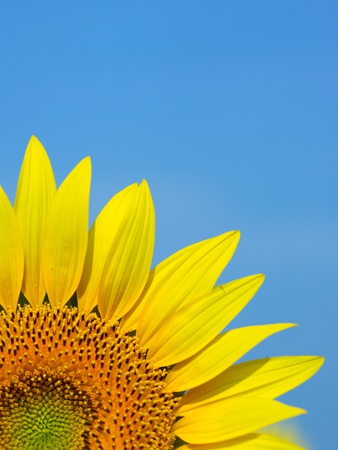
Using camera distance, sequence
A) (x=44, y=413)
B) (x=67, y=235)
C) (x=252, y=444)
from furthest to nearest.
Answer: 1. (x=67, y=235)
2. (x=44, y=413)
3. (x=252, y=444)

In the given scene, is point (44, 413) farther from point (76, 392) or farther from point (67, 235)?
point (67, 235)

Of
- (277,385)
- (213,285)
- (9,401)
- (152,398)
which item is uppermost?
(213,285)

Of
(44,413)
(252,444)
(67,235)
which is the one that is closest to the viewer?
(252,444)

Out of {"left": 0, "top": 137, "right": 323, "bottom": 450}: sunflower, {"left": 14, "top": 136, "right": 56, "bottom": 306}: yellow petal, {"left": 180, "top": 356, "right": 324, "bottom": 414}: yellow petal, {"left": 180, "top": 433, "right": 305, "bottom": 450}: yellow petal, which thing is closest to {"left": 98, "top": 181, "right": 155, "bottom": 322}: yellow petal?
{"left": 0, "top": 137, "right": 323, "bottom": 450}: sunflower

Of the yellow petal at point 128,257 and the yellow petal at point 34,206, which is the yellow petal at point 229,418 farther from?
the yellow petal at point 34,206

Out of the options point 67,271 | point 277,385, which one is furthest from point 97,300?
point 277,385

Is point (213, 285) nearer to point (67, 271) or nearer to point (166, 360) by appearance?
point (166, 360)

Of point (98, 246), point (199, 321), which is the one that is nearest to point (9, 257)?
point (98, 246)
